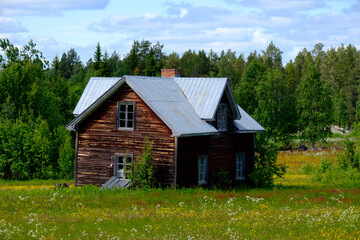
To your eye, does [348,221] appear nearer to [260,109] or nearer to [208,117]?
[208,117]

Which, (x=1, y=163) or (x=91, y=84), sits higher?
(x=91, y=84)

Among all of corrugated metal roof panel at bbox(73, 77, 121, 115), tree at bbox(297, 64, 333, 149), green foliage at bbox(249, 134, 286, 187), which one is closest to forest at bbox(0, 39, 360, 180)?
tree at bbox(297, 64, 333, 149)

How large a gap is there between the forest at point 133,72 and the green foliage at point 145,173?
13671mm

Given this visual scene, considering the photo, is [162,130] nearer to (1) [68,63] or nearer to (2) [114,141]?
(2) [114,141]

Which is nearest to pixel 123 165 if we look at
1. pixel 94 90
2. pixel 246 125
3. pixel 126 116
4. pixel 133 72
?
pixel 126 116

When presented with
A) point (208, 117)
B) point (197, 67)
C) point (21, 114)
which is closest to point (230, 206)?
point (208, 117)

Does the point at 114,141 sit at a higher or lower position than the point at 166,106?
lower

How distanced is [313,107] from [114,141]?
181 feet

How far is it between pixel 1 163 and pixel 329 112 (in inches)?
2052

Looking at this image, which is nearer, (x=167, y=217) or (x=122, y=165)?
(x=167, y=217)

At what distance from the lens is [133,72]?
134125 mm

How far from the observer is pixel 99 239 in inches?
584

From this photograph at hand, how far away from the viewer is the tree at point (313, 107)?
78.6m

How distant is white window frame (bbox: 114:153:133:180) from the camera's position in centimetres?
3112
